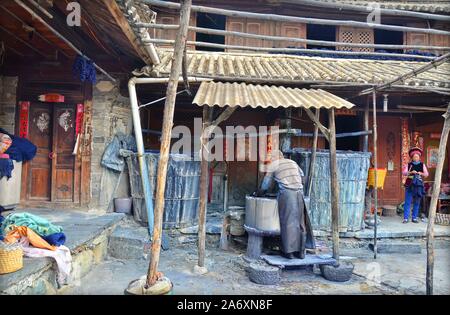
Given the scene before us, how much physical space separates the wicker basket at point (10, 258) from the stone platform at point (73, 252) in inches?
2.5

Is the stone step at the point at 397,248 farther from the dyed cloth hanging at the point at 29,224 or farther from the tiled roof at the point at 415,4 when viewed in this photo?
the tiled roof at the point at 415,4

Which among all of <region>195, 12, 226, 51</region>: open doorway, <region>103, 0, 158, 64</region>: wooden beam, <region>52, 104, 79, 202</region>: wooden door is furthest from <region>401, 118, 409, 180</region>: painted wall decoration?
<region>52, 104, 79, 202</region>: wooden door

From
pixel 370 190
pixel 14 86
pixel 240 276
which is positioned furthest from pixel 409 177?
pixel 14 86

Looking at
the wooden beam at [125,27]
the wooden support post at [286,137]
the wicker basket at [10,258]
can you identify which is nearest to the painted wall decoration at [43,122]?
the wooden beam at [125,27]

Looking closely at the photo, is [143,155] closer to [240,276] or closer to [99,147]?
[99,147]

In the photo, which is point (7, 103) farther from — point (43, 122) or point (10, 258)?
point (10, 258)

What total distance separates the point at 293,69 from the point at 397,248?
16.4ft

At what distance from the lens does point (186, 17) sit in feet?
11.4

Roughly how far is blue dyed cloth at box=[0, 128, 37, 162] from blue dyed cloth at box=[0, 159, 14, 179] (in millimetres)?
342

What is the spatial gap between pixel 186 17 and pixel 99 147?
4.42 meters

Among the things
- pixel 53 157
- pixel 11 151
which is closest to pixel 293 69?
pixel 53 157

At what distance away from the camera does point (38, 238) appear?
3967 mm

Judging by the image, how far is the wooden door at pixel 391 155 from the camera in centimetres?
961

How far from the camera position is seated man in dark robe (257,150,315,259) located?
5297mm
